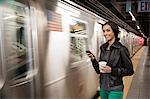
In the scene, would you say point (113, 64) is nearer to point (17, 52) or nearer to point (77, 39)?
point (17, 52)

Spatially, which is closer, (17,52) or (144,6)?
(17,52)

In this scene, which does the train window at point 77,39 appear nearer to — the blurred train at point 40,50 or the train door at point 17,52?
the blurred train at point 40,50

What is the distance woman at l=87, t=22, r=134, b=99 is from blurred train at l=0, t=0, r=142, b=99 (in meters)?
0.62

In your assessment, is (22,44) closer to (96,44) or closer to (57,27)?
(57,27)

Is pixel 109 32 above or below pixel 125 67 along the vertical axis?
above

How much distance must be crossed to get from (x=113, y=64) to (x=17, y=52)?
1.17m

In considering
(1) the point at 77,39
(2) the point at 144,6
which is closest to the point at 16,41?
(1) the point at 77,39

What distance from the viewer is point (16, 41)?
114 inches

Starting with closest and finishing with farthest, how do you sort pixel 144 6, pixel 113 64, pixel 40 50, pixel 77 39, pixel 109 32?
pixel 40 50
pixel 109 32
pixel 113 64
pixel 77 39
pixel 144 6

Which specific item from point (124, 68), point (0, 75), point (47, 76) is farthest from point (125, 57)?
point (0, 75)

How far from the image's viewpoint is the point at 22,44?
3.00 metres

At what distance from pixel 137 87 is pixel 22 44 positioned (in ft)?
20.4

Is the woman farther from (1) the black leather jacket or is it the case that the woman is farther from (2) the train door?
(2) the train door

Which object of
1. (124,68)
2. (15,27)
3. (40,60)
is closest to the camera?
(15,27)
